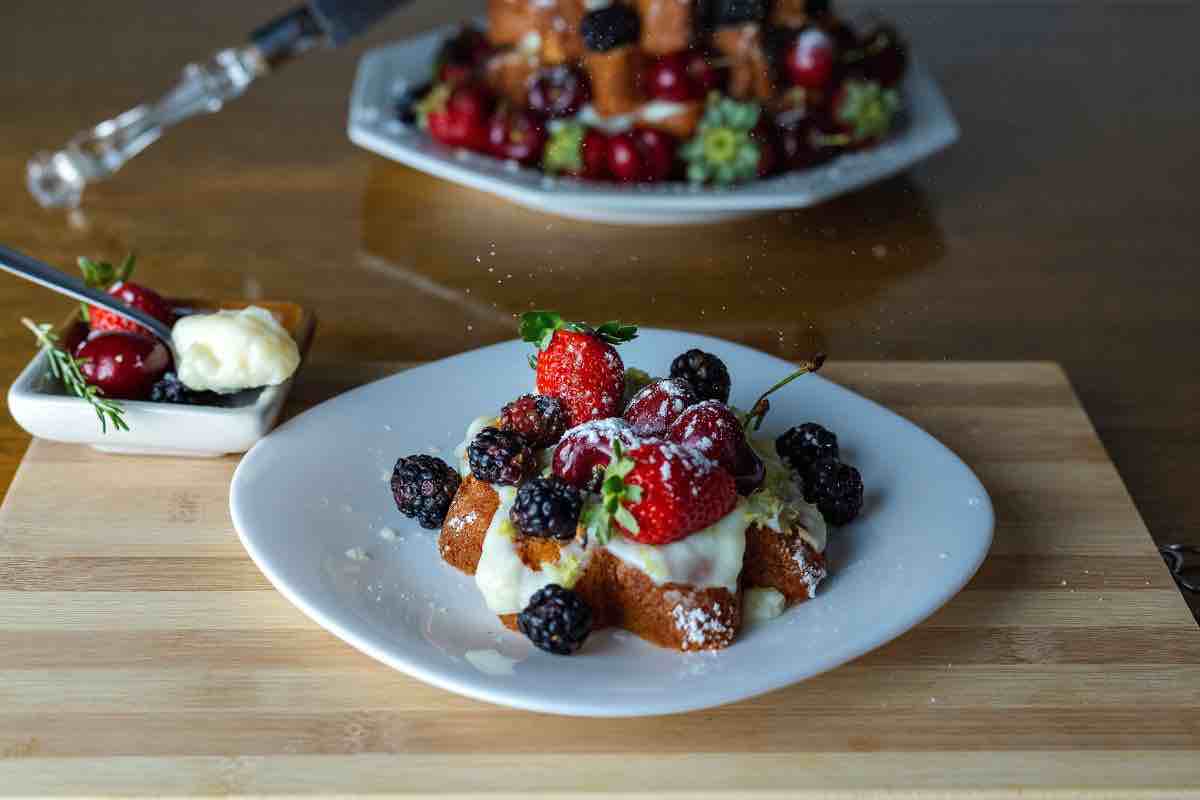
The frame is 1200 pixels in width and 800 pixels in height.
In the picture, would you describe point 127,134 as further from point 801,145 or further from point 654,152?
point 801,145

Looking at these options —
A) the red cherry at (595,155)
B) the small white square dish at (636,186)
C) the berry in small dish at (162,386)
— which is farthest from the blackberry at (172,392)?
the red cherry at (595,155)

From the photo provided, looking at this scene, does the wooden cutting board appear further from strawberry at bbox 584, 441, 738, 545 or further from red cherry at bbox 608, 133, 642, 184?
red cherry at bbox 608, 133, 642, 184

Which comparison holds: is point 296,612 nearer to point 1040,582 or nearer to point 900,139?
point 1040,582

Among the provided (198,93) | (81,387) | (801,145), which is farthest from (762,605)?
(198,93)

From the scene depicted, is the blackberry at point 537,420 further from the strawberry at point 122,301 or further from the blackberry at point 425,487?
the strawberry at point 122,301

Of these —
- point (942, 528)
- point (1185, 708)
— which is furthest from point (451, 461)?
point (1185, 708)
